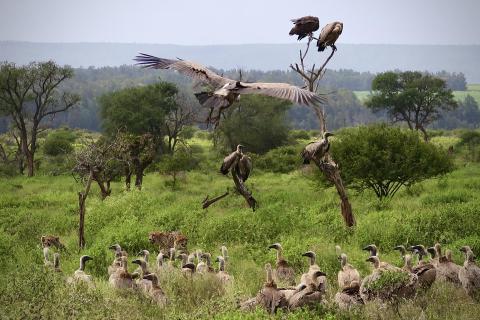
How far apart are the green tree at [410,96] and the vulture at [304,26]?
42.6m

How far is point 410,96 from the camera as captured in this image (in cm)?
5544

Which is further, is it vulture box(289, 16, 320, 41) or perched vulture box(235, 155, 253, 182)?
perched vulture box(235, 155, 253, 182)

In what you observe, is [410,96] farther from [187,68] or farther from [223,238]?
[187,68]

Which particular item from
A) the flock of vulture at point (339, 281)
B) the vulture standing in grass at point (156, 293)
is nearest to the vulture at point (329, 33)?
the flock of vulture at point (339, 281)

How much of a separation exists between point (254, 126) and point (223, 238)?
110ft

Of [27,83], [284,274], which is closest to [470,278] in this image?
[284,274]

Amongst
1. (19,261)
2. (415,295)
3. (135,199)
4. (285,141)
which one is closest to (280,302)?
(415,295)

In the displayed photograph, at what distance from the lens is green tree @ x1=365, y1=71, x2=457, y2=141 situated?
55656mm

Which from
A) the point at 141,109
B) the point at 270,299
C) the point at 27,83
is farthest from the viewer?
the point at 141,109

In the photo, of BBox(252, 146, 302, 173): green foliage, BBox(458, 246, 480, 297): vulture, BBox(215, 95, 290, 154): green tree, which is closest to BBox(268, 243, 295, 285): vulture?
BBox(458, 246, 480, 297): vulture

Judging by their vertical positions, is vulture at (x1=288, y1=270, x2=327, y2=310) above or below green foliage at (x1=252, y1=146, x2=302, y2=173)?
above

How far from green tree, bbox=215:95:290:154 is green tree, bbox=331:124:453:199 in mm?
26281

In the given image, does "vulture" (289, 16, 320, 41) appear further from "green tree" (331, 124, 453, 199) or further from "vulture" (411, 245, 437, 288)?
"green tree" (331, 124, 453, 199)

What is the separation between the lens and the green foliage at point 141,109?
4434cm
